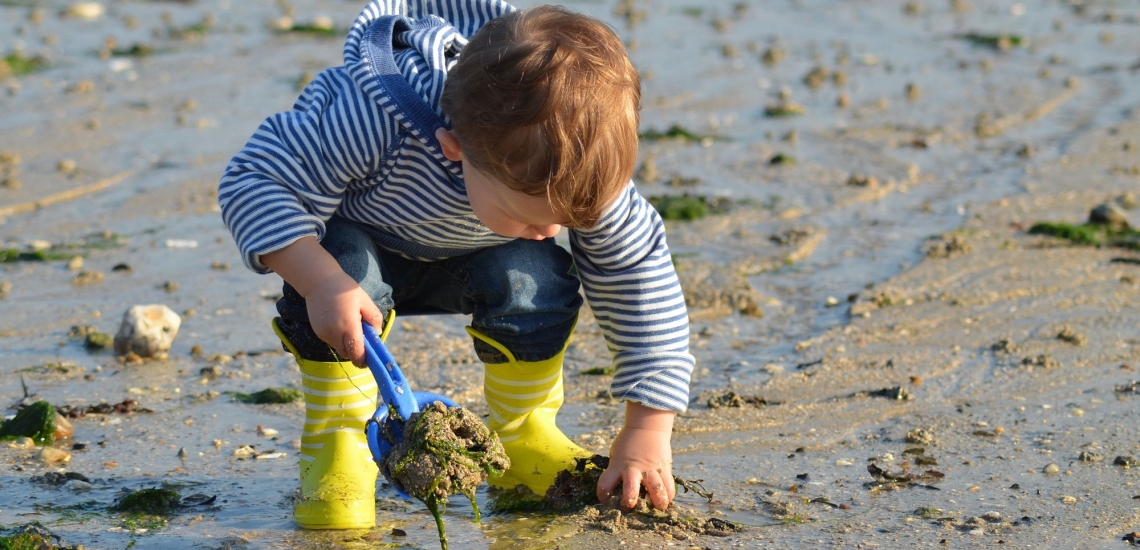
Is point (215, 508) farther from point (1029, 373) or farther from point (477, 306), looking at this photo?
point (1029, 373)

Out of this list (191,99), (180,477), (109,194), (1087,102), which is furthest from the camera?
(1087,102)

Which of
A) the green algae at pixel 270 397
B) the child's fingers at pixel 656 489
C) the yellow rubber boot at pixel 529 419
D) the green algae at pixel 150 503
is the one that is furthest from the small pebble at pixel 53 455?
the child's fingers at pixel 656 489

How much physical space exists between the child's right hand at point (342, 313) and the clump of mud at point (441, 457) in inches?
8.2

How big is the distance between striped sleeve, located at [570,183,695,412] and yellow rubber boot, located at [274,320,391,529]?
1.99 ft

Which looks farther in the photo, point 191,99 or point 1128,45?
point 1128,45

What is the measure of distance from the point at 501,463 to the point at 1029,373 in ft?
6.52

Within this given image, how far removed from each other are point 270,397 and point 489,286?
917 millimetres

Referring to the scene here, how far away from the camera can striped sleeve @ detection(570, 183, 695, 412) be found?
9.98 ft

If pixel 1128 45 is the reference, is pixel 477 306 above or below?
below

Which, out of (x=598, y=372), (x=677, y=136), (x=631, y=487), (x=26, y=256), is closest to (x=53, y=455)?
(x=631, y=487)

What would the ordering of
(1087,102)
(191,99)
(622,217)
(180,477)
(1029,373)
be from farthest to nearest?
(1087,102) → (191,99) → (1029,373) → (180,477) → (622,217)

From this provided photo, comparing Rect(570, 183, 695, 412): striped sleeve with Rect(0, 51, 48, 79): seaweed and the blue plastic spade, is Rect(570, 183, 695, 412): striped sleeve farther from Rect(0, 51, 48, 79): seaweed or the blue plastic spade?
Rect(0, 51, 48, 79): seaweed

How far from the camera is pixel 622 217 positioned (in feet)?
9.82

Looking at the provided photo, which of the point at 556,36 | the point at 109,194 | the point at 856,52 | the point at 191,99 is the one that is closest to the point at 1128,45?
the point at 856,52
